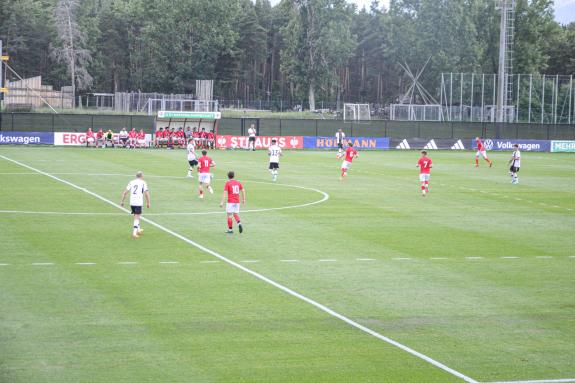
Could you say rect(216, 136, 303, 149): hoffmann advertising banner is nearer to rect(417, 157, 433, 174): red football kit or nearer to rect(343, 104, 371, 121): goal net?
rect(343, 104, 371, 121): goal net

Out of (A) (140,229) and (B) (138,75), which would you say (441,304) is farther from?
(B) (138,75)

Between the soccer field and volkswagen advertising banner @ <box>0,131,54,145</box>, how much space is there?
30.1m

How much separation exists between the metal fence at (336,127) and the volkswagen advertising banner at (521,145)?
2.04m

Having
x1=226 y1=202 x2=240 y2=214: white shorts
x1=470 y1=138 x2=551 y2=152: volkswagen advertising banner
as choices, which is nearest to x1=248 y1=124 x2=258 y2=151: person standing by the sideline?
x1=470 y1=138 x2=551 y2=152: volkswagen advertising banner

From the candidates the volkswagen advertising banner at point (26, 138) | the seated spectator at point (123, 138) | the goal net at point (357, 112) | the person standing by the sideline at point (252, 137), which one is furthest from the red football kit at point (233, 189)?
the goal net at point (357, 112)

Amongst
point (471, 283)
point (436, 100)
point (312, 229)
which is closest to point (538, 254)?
point (471, 283)

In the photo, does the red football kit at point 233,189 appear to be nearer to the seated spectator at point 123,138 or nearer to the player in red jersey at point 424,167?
the player in red jersey at point 424,167

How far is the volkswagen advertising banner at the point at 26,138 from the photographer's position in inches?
2576

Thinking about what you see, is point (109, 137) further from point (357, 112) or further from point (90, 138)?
point (357, 112)

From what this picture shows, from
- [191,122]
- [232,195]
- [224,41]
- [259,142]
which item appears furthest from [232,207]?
[224,41]

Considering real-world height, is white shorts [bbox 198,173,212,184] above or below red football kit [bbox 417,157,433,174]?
below

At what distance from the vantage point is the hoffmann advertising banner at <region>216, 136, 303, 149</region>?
2707 inches

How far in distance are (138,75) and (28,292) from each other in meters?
111

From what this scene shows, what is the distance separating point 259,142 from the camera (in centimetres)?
7056
